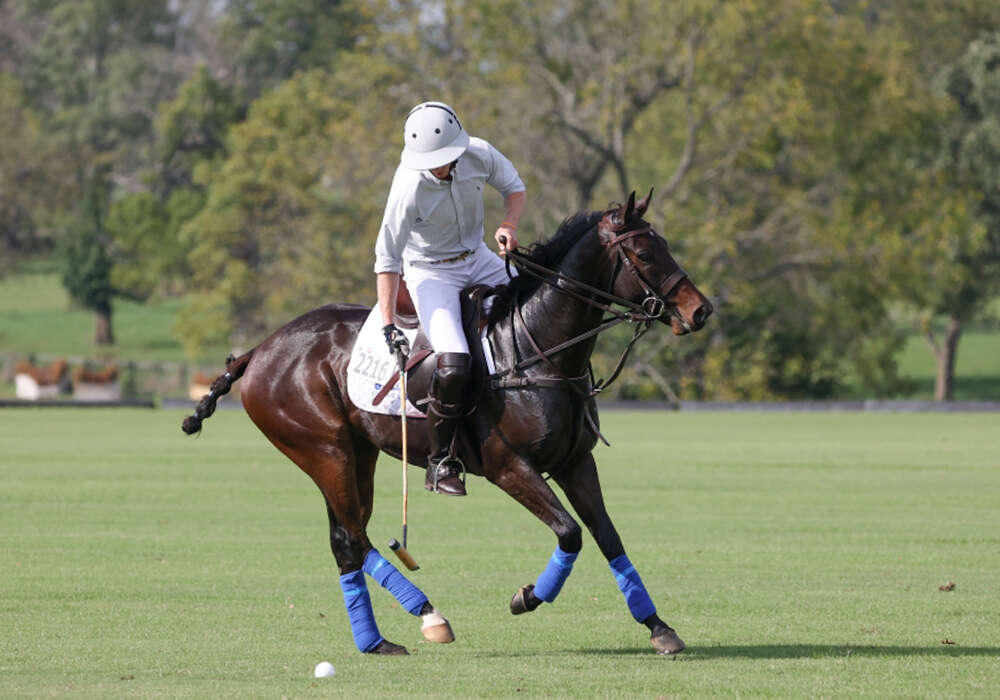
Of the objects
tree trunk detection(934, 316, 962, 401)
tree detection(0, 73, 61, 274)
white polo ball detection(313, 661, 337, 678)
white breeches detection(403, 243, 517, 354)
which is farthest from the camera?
tree detection(0, 73, 61, 274)

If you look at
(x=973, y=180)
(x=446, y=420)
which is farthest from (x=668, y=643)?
(x=973, y=180)

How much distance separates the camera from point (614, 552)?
897 cm

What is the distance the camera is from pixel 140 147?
82.4 meters

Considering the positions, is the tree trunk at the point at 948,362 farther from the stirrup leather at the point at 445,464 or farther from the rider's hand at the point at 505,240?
the stirrup leather at the point at 445,464

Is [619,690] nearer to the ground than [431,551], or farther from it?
farther from it

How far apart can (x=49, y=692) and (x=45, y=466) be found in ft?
55.5

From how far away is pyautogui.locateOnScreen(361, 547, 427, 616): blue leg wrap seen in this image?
905 centimetres

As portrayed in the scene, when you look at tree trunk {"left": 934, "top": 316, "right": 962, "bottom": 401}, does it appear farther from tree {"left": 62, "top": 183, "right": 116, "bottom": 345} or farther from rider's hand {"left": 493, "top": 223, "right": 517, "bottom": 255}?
rider's hand {"left": 493, "top": 223, "right": 517, "bottom": 255}

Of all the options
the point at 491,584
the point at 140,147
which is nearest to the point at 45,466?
the point at 491,584

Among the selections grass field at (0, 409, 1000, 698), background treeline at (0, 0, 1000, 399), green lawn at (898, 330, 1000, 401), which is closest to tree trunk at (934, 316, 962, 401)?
background treeline at (0, 0, 1000, 399)

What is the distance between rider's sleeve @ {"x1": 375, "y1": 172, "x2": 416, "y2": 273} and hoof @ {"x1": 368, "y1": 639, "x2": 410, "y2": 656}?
2.00m

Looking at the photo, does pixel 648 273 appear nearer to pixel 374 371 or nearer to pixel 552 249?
pixel 552 249

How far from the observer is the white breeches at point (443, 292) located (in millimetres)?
9109

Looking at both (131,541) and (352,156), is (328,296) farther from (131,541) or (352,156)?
(131,541)
